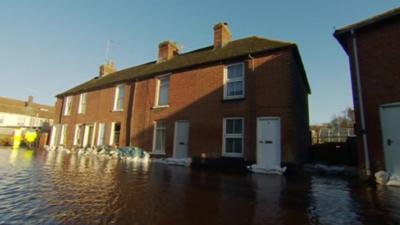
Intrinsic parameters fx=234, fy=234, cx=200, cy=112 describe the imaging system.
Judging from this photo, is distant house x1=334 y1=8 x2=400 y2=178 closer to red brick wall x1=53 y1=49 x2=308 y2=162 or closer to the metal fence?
red brick wall x1=53 y1=49 x2=308 y2=162

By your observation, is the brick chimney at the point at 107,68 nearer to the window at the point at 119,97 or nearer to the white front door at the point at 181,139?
the window at the point at 119,97

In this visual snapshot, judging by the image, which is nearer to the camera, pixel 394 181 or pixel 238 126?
pixel 394 181

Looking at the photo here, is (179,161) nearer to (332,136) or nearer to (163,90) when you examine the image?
(163,90)

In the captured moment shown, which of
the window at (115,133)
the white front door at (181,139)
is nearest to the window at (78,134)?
the window at (115,133)

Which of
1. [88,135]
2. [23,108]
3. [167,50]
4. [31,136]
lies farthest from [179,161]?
[23,108]

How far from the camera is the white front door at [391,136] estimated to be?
303 inches

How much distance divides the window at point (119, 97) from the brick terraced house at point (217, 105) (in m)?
0.08

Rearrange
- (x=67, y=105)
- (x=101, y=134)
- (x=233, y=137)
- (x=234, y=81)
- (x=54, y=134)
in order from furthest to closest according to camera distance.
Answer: (x=54, y=134)
(x=67, y=105)
(x=101, y=134)
(x=234, y=81)
(x=233, y=137)

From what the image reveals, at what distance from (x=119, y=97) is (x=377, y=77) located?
53.6ft

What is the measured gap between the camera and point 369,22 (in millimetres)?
8570

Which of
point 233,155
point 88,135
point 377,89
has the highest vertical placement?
point 377,89

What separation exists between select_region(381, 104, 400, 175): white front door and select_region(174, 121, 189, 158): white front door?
29.5 feet

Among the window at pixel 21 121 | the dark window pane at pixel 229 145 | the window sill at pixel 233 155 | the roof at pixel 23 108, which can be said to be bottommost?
the window sill at pixel 233 155

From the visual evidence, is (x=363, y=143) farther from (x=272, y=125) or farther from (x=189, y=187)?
(x=189, y=187)
